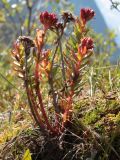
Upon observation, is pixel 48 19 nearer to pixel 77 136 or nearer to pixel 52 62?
pixel 52 62

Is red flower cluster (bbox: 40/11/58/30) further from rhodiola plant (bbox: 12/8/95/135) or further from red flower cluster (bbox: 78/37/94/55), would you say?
red flower cluster (bbox: 78/37/94/55)

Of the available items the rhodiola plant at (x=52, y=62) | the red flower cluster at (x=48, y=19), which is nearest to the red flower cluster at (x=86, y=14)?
the rhodiola plant at (x=52, y=62)

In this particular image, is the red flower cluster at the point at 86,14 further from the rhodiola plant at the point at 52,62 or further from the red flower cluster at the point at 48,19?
the red flower cluster at the point at 48,19

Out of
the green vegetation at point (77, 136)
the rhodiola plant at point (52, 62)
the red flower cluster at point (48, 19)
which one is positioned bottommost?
the green vegetation at point (77, 136)

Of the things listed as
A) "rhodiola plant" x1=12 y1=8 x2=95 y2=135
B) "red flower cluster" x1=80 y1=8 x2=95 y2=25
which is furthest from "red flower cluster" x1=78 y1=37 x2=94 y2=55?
"red flower cluster" x1=80 y1=8 x2=95 y2=25

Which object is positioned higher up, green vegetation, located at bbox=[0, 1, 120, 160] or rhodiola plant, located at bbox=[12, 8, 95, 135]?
rhodiola plant, located at bbox=[12, 8, 95, 135]
